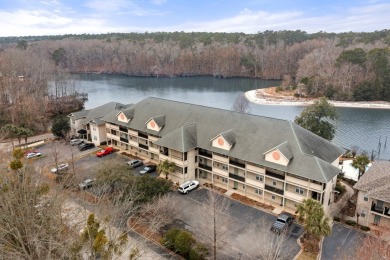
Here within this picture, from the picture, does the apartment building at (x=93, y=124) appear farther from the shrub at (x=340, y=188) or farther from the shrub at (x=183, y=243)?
the shrub at (x=340, y=188)

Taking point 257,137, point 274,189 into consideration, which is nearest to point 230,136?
point 257,137

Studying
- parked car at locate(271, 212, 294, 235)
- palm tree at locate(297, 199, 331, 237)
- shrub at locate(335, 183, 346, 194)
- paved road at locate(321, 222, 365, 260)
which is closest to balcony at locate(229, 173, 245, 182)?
parked car at locate(271, 212, 294, 235)

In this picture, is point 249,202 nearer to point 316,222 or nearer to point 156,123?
point 316,222

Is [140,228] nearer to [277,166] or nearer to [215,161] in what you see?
[215,161]

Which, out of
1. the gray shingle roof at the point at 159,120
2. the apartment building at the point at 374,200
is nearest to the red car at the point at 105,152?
the gray shingle roof at the point at 159,120

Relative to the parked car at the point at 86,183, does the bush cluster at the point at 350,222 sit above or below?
below
